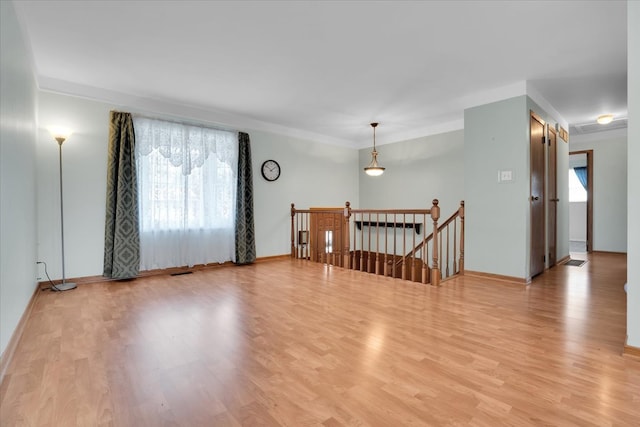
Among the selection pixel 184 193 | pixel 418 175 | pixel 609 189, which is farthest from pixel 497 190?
pixel 184 193

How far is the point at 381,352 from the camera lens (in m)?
1.93

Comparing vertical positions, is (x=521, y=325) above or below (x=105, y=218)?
below

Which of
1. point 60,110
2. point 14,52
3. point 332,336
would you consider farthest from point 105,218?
point 332,336

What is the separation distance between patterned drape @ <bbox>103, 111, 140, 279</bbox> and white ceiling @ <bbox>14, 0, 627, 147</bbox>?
52cm

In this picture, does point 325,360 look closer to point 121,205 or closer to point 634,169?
point 634,169

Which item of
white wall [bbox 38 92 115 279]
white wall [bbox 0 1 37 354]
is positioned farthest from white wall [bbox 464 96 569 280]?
white wall [bbox 38 92 115 279]

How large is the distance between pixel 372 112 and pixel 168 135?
3131 mm

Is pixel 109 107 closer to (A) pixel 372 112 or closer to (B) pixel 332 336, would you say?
(A) pixel 372 112

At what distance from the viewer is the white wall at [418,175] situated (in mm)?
5539

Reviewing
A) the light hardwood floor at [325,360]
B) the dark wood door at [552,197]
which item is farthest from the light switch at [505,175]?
the light hardwood floor at [325,360]

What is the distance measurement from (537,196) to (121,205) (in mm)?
5478

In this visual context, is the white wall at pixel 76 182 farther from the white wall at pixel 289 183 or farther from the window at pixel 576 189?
the window at pixel 576 189

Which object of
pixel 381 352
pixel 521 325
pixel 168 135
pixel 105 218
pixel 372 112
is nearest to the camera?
pixel 381 352

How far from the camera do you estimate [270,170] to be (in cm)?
557
